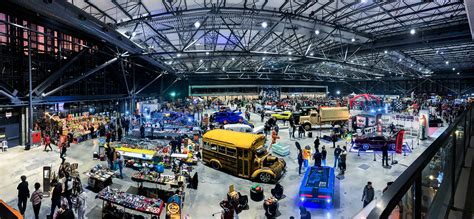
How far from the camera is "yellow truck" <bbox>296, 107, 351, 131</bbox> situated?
988 inches

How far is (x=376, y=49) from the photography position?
22.6m

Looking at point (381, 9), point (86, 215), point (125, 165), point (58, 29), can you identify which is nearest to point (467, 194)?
point (86, 215)

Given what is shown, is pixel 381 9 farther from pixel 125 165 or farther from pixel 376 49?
pixel 125 165

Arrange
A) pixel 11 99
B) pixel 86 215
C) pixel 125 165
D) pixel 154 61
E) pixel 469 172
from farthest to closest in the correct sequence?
pixel 154 61 → pixel 11 99 → pixel 125 165 → pixel 86 215 → pixel 469 172

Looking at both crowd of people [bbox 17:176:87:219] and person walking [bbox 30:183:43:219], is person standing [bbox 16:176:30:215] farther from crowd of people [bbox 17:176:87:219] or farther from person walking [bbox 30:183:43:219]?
person walking [bbox 30:183:43:219]

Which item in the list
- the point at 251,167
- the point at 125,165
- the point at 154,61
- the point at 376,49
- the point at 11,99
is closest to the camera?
the point at 251,167

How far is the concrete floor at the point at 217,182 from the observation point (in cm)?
925

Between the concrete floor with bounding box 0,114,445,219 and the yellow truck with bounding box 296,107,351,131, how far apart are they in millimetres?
7928

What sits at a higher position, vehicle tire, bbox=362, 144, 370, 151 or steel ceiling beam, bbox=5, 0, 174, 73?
steel ceiling beam, bbox=5, 0, 174, 73

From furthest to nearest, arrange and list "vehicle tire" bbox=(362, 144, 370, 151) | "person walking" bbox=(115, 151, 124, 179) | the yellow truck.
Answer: the yellow truck → "vehicle tire" bbox=(362, 144, 370, 151) → "person walking" bbox=(115, 151, 124, 179)

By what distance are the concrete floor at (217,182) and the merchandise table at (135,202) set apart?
44.4 inches

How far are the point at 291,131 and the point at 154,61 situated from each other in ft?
56.4

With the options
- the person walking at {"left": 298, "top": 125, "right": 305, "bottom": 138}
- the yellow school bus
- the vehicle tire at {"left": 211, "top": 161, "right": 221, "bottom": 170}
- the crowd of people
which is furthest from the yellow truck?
the crowd of people

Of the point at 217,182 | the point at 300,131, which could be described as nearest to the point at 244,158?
the point at 217,182
